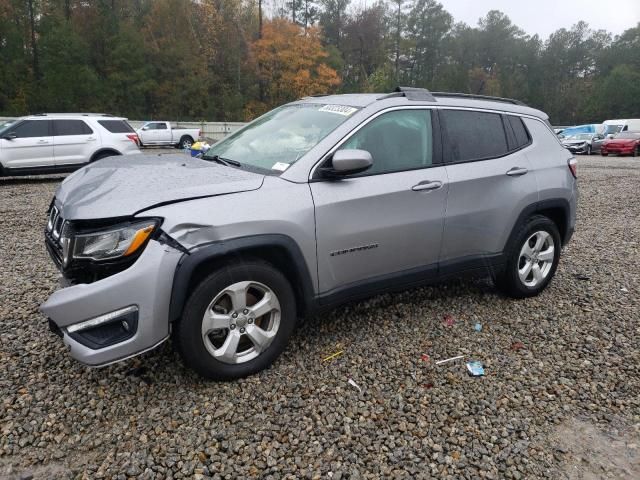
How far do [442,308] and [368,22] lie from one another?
6363 centimetres

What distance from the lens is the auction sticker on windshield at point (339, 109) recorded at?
10.9 feet

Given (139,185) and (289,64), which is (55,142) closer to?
(139,185)

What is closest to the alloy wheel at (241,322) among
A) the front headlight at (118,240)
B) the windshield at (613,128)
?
the front headlight at (118,240)

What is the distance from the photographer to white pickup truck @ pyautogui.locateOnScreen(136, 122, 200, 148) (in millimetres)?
26094

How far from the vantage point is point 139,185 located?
8.96ft

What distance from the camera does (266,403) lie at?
2.70 m

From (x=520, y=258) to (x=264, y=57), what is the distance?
146 feet

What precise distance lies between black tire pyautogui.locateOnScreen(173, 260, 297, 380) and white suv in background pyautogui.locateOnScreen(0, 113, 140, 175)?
10.4 meters

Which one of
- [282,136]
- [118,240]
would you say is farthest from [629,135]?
[118,240]

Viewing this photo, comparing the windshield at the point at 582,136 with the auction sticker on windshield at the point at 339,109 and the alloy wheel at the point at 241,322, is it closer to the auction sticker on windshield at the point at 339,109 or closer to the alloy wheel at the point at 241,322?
the auction sticker on windshield at the point at 339,109

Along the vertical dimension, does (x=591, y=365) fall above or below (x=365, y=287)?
below

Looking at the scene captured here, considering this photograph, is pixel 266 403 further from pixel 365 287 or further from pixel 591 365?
pixel 591 365

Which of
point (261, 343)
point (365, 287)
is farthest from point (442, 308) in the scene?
point (261, 343)

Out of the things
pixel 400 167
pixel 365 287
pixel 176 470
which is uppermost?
pixel 400 167
